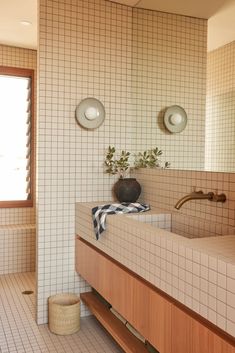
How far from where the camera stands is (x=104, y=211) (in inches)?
89.1

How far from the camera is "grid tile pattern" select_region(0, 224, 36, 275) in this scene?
380 centimetres

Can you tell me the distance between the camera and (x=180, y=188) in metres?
2.34

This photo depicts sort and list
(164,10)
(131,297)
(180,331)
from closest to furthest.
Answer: (180,331) < (131,297) < (164,10)

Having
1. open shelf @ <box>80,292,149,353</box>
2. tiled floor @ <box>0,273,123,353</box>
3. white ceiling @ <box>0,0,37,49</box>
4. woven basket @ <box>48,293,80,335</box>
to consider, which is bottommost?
tiled floor @ <box>0,273,123,353</box>

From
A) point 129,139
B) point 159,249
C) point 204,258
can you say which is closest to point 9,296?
point 129,139

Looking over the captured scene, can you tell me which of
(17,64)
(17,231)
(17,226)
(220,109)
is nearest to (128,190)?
(220,109)

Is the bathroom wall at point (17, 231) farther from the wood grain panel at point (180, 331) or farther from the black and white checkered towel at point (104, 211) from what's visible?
the wood grain panel at point (180, 331)

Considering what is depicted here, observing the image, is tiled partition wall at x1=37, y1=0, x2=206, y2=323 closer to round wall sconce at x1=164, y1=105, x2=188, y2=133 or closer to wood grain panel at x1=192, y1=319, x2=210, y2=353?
round wall sconce at x1=164, y1=105, x2=188, y2=133

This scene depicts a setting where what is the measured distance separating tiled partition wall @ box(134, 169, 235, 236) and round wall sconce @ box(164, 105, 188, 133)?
0.31 m

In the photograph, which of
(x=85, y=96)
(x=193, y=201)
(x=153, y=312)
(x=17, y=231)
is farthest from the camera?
(x=17, y=231)

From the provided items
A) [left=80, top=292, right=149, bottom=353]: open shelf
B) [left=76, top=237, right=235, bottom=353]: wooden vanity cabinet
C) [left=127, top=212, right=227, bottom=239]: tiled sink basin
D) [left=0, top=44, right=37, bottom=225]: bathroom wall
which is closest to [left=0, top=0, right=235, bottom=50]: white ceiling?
[left=0, top=44, right=37, bottom=225]: bathroom wall

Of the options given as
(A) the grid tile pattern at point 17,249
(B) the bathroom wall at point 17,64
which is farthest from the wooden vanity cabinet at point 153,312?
(B) the bathroom wall at point 17,64

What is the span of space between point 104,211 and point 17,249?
1.94m

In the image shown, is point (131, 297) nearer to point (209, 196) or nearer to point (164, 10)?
point (209, 196)
